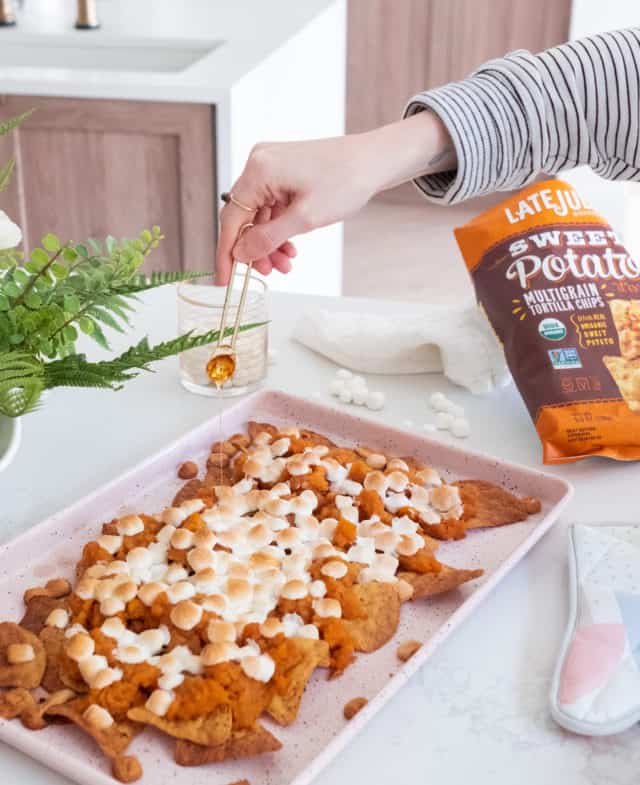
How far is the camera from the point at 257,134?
2361mm

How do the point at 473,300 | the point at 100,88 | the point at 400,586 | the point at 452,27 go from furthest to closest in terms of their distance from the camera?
the point at 452,27 → the point at 100,88 → the point at 473,300 → the point at 400,586

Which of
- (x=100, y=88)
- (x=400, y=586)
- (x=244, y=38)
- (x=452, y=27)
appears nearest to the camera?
(x=400, y=586)

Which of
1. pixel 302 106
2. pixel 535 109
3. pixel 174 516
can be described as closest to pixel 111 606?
pixel 174 516

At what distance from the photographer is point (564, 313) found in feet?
3.84

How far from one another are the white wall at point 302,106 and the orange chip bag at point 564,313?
3.61 feet

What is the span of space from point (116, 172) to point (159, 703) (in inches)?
72.3

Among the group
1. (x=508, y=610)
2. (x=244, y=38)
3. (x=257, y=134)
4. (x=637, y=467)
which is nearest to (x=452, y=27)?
(x=244, y=38)

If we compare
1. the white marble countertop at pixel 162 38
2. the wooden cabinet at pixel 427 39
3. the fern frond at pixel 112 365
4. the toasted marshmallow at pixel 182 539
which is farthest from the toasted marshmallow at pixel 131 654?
the wooden cabinet at pixel 427 39

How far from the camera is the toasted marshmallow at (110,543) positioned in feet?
2.82

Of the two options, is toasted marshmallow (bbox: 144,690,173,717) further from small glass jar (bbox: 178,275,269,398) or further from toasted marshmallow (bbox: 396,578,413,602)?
small glass jar (bbox: 178,275,269,398)

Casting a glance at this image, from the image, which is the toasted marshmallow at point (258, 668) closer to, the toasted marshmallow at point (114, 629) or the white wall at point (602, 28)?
the toasted marshmallow at point (114, 629)

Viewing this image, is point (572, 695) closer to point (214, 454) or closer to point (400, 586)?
point (400, 586)

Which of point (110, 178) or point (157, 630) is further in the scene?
point (110, 178)

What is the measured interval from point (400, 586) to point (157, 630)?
7.9 inches
